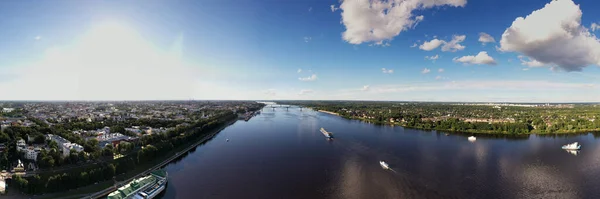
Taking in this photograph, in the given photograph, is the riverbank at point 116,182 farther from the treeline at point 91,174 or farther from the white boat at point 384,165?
the white boat at point 384,165

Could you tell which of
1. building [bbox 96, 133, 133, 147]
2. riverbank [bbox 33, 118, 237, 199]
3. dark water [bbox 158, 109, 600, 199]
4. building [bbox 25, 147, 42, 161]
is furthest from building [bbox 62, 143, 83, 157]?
dark water [bbox 158, 109, 600, 199]

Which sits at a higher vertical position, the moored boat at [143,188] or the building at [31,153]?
the building at [31,153]

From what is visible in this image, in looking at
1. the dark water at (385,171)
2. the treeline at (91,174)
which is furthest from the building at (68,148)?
the dark water at (385,171)

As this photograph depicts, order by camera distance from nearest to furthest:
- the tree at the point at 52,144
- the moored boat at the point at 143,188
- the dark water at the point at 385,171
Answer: the moored boat at the point at 143,188 < the dark water at the point at 385,171 < the tree at the point at 52,144

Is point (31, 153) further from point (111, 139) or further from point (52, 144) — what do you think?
point (111, 139)

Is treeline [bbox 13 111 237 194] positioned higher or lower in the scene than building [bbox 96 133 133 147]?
lower

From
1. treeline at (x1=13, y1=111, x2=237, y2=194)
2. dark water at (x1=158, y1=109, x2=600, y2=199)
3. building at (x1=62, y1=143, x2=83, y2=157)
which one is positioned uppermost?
building at (x1=62, y1=143, x2=83, y2=157)

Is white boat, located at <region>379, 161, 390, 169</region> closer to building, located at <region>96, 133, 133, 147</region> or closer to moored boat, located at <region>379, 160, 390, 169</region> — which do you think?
moored boat, located at <region>379, 160, 390, 169</region>

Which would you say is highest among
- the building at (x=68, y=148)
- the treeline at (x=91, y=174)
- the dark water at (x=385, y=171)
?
the building at (x=68, y=148)

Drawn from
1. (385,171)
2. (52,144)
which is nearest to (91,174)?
(52,144)

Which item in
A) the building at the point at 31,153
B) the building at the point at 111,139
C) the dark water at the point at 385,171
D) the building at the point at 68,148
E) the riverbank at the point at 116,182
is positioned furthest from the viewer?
the building at the point at 111,139
